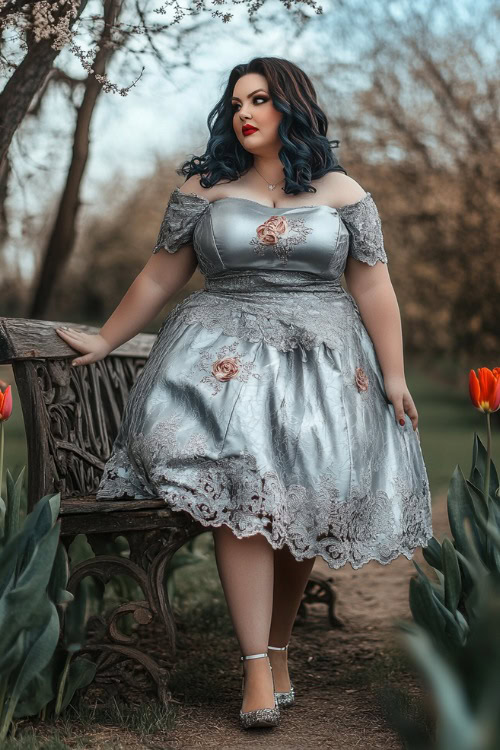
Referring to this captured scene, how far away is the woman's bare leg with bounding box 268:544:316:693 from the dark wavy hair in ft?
3.75

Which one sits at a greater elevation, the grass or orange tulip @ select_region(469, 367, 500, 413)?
orange tulip @ select_region(469, 367, 500, 413)

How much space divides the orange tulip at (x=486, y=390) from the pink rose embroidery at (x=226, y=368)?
660 millimetres

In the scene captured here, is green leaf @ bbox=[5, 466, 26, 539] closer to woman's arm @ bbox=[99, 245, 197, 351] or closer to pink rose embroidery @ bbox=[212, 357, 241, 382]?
pink rose embroidery @ bbox=[212, 357, 241, 382]

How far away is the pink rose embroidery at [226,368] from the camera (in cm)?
270

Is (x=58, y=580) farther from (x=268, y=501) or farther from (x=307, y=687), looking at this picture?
(x=307, y=687)

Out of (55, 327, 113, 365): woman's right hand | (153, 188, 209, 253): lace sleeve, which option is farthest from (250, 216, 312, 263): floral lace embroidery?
(55, 327, 113, 365): woman's right hand

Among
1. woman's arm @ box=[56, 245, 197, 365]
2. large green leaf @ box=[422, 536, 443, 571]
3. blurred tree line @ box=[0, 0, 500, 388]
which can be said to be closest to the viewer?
large green leaf @ box=[422, 536, 443, 571]

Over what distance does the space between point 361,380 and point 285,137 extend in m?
0.79

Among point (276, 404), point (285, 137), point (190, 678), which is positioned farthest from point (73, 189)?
point (276, 404)

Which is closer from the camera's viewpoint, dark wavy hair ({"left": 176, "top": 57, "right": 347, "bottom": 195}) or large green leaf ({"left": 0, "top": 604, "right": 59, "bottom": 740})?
large green leaf ({"left": 0, "top": 604, "right": 59, "bottom": 740})

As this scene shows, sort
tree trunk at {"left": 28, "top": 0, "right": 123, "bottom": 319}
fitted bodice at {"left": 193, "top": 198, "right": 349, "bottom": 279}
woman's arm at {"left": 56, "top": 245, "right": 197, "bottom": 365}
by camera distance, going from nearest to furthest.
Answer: fitted bodice at {"left": 193, "top": 198, "right": 349, "bottom": 279} < woman's arm at {"left": 56, "top": 245, "right": 197, "bottom": 365} < tree trunk at {"left": 28, "top": 0, "right": 123, "bottom": 319}

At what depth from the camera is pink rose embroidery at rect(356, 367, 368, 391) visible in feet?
9.21

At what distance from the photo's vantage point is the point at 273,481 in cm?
255

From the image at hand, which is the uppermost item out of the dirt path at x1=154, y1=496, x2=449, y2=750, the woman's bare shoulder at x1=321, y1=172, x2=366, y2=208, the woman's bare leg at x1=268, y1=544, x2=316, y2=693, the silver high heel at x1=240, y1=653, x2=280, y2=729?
the woman's bare shoulder at x1=321, y1=172, x2=366, y2=208
